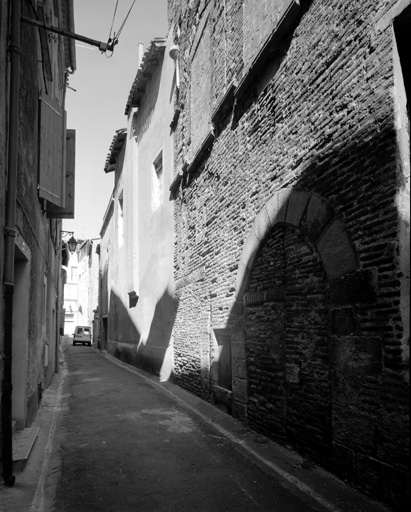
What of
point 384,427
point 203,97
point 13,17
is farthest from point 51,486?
point 203,97

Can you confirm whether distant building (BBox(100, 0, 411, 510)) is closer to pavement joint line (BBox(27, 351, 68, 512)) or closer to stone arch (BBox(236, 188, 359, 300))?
stone arch (BBox(236, 188, 359, 300))

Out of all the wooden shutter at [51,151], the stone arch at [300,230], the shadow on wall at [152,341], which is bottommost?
the shadow on wall at [152,341]

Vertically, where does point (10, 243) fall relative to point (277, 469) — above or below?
above

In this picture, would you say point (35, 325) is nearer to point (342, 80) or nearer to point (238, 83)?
point (238, 83)

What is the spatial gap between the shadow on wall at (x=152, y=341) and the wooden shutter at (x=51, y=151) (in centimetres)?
442

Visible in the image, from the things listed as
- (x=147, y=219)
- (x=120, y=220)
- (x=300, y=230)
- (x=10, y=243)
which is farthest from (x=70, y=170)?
(x=120, y=220)

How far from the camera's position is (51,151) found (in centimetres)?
766

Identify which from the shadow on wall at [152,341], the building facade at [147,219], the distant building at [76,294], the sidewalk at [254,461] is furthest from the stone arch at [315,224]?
the distant building at [76,294]

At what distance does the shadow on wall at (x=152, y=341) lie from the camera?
11820 mm

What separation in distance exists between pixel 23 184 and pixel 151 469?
335 centimetres

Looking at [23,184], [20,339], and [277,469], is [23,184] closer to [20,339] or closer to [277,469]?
[20,339]

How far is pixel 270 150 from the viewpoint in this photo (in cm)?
628

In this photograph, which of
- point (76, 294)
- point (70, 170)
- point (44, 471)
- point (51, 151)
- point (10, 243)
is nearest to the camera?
point (10, 243)

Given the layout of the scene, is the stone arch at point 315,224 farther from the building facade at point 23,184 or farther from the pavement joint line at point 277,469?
the building facade at point 23,184
